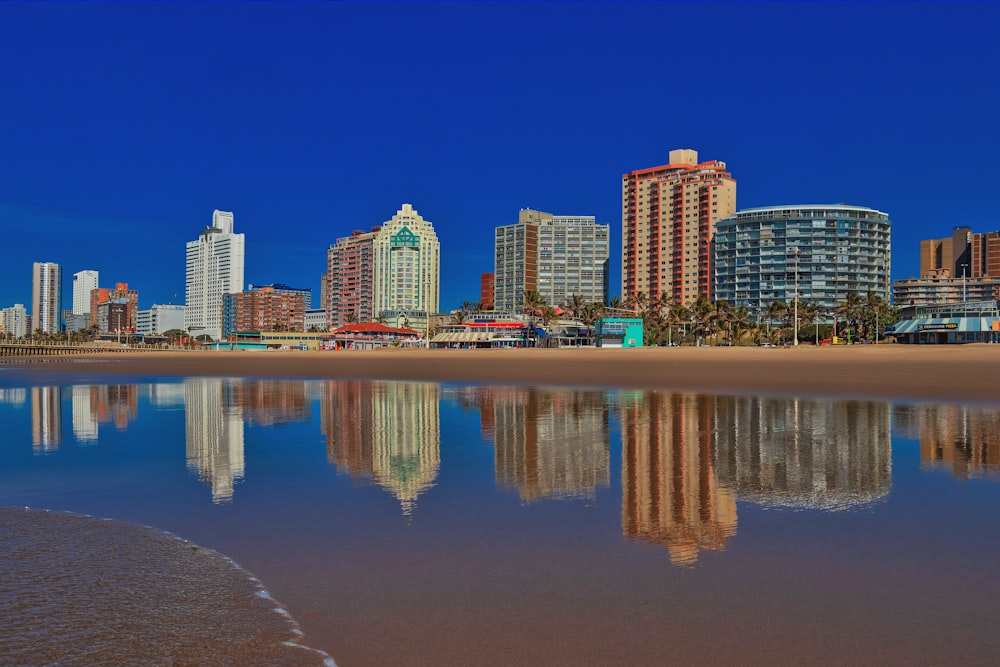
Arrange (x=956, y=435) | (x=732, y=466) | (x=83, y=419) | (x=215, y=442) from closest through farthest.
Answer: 1. (x=732, y=466)
2. (x=215, y=442)
3. (x=956, y=435)
4. (x=83, y=419)

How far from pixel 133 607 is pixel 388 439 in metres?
8.58

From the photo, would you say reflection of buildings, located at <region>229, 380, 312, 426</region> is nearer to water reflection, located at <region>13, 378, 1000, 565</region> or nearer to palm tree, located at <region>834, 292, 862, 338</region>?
water reflection, located at <region>13, 378, 1000, 565</region>

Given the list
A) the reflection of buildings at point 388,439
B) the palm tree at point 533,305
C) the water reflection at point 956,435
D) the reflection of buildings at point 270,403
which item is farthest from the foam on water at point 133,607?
the palm tree at point 533,305

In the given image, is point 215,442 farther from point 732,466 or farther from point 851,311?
point 851,311

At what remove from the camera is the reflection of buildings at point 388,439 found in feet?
31.8

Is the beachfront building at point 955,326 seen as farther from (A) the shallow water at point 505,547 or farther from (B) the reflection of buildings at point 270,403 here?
(A) the shallow water at point 505,547

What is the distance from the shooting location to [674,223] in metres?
184

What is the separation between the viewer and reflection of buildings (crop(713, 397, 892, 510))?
28.0ft

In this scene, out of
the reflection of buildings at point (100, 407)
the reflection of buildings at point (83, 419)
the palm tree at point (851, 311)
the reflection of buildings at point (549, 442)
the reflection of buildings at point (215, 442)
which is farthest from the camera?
the palm tree at point (851, 311)

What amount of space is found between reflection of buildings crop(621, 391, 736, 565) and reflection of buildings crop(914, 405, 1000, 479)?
3421 millimetres

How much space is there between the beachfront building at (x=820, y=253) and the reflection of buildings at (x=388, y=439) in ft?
479

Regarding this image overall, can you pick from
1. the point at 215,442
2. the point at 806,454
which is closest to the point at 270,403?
the point at 215,442

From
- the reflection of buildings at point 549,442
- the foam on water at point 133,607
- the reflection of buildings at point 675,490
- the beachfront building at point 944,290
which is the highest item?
the beachfront building at point 944,290

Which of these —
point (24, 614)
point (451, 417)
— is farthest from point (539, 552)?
point (451, 417)
